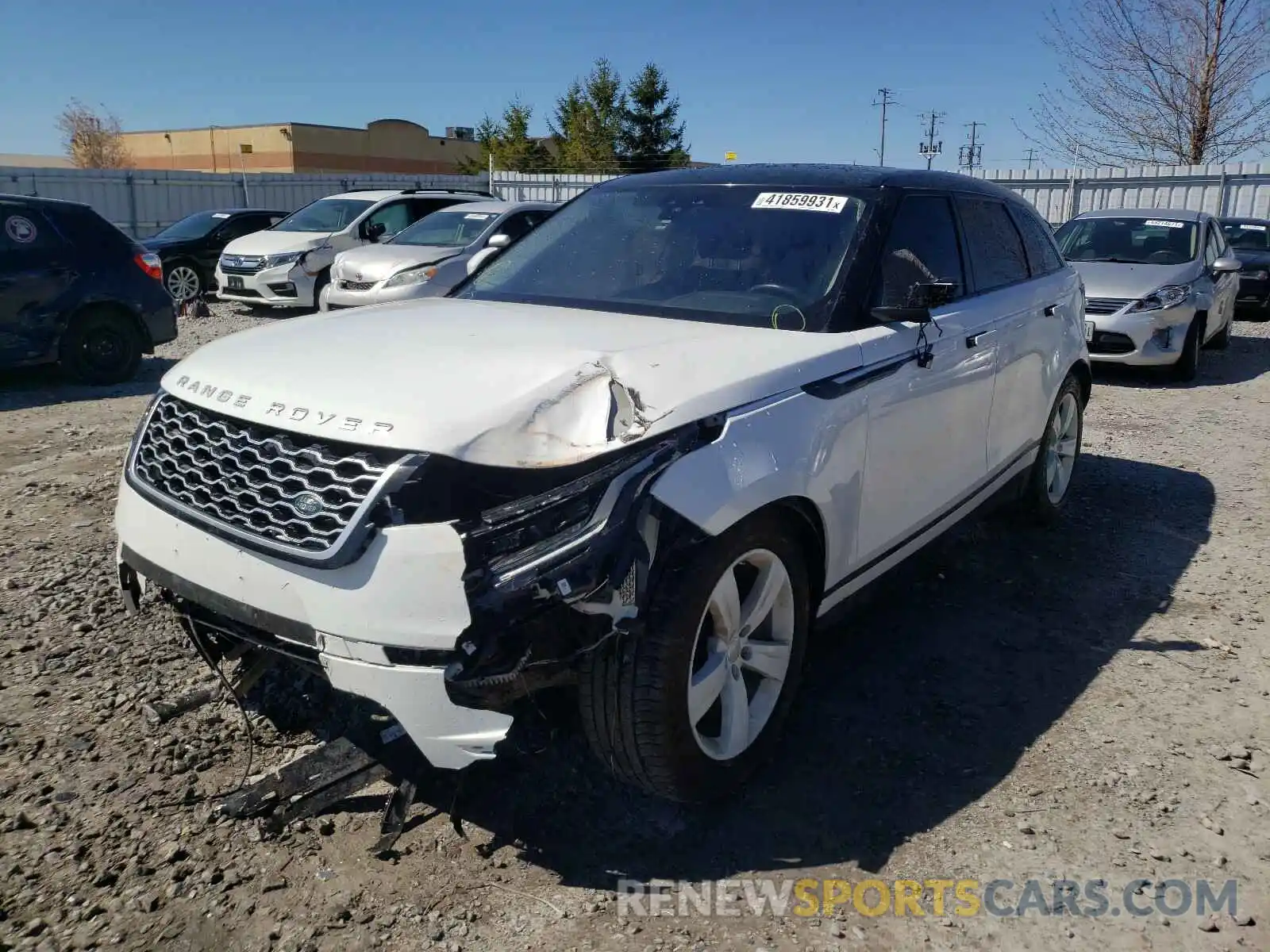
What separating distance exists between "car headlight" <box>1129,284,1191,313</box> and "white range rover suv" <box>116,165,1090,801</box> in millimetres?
6873

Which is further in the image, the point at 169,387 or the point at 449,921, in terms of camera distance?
the point at 169,387

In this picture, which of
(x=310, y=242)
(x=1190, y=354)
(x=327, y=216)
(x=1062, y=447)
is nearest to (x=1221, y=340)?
(x=1190, y=354)

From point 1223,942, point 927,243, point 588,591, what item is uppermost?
point 927,243

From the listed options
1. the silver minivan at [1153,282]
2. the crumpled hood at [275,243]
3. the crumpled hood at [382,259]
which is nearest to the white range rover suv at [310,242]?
the crumpled hood at [275,243]

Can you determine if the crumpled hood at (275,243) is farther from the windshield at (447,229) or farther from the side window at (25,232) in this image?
the side window at (25,232)

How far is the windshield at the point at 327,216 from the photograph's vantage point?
47.7 feet

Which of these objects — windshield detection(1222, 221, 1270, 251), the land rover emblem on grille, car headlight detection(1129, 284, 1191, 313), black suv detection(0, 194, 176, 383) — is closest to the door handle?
the land rover emblem on grille

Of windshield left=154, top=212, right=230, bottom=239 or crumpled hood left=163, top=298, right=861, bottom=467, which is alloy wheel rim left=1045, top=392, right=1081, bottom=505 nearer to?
crumpled hood left=163, top=298, right=861, bottom=467

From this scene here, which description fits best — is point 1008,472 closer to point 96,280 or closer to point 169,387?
point 169,387

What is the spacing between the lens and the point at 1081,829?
2863 millimetres

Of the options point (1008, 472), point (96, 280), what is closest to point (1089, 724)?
point (1008, 472)

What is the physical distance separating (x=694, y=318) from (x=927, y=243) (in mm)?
1206

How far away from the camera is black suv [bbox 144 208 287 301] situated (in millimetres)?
15234

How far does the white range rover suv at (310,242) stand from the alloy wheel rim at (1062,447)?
33.7ft
